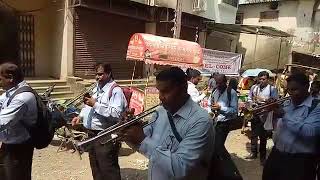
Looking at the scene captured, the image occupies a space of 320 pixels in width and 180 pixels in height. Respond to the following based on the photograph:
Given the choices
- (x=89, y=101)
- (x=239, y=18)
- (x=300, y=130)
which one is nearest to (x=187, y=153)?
(x=300, y=130)

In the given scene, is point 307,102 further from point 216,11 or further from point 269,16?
point 269,16

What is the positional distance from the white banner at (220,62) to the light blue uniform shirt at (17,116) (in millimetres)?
8468

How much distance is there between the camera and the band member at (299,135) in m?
3.47

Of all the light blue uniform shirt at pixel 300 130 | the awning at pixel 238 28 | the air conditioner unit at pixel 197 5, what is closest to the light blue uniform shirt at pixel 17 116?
the light blue uniform shirt at pixel 300 130

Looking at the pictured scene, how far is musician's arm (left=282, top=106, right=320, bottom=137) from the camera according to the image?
344cm

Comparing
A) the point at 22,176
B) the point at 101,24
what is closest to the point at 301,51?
the point at 101,24

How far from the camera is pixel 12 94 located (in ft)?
11.6

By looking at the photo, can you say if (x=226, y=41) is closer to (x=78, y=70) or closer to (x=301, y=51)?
(x=301, y=51)

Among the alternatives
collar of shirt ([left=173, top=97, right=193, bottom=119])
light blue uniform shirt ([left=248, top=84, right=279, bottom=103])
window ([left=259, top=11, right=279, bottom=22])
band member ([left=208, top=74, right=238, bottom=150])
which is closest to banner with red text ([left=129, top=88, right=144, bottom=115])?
band member ([left=208, top=74, right=238, bottom=150])

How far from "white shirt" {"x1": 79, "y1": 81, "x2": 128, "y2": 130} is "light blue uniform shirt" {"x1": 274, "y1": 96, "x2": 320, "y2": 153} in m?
1.76

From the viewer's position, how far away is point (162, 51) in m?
8.92

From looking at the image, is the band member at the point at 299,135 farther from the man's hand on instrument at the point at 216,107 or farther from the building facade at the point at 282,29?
the building facade at the point at 282,29

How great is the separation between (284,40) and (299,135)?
73.0ft

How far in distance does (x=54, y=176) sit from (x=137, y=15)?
10.0m
